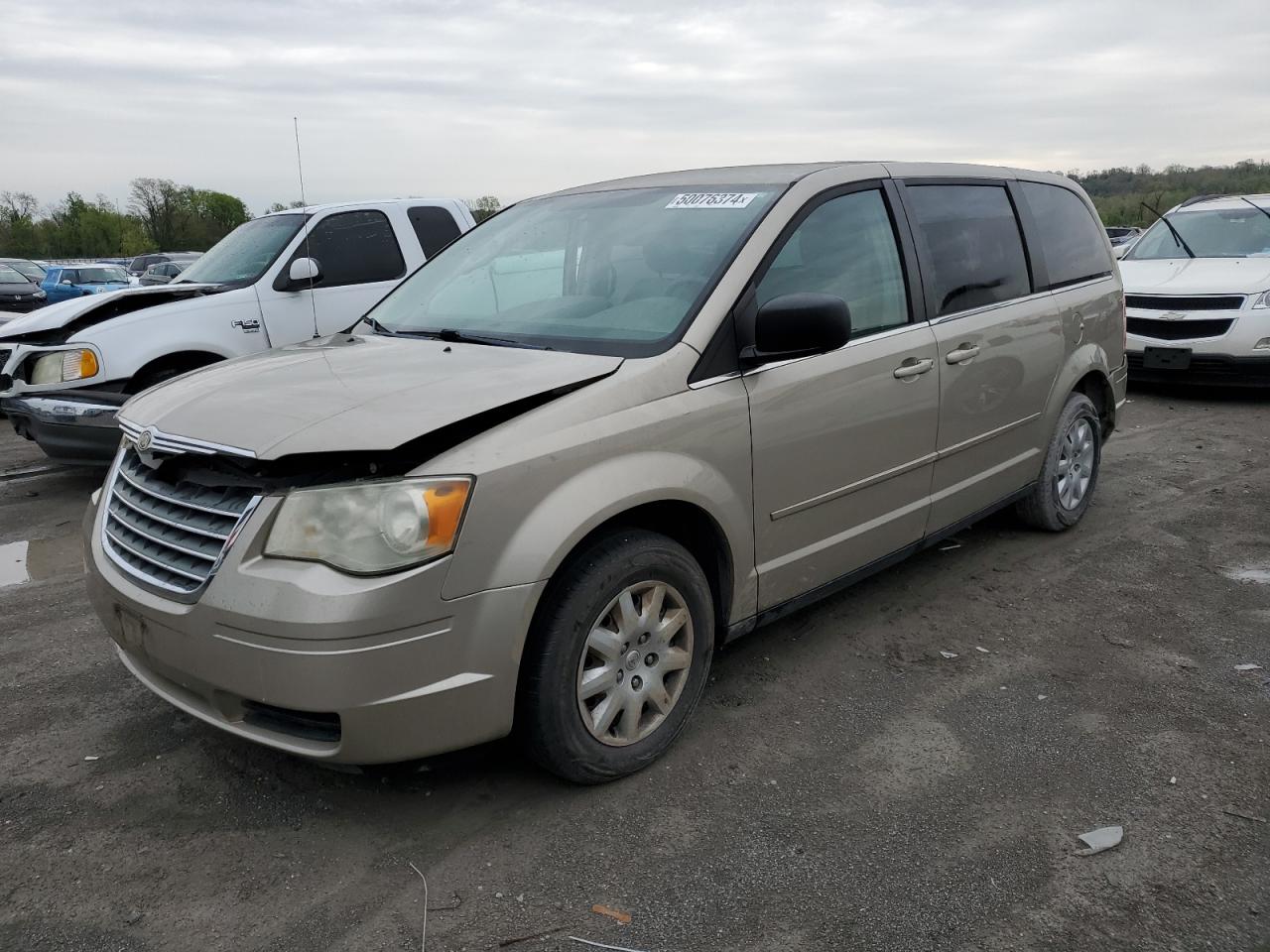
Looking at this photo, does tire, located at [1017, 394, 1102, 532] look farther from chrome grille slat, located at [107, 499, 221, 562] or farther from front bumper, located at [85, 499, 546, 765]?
chrome grille slat, located at [107, 499, 221, 562]

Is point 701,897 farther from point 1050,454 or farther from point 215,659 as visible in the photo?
point 1050,454

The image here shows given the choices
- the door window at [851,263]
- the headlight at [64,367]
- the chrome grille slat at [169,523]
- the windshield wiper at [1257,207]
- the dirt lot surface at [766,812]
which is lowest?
the dirt lot surface at [766,812]

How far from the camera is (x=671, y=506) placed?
3.01 meters

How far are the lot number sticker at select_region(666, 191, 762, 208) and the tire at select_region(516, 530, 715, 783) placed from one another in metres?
1.32

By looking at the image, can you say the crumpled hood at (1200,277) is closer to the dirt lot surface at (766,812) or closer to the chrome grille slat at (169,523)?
the dirt lot surface at (766,812)

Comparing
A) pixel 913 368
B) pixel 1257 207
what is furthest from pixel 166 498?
pixel 1257 207

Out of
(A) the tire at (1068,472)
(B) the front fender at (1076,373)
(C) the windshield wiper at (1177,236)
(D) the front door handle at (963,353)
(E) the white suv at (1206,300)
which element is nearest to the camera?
(D) the front door handle at (963,353)

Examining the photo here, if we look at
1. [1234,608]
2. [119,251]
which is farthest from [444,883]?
[119,251]

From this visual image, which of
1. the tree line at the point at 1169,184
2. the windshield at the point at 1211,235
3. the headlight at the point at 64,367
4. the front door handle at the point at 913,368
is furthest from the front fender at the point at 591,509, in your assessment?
the tree line at the point at 1169,184

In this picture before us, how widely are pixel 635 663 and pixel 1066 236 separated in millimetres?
3618

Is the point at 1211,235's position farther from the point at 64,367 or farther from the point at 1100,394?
the point at 64,367

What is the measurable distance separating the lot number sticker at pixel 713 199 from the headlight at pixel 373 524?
164 centimetres

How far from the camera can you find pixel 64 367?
619cm

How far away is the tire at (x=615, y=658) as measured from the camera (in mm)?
2660
